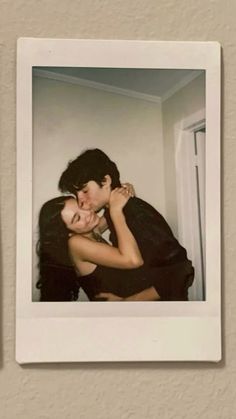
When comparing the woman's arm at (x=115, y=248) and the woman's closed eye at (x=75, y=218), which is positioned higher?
the woman's closed eye at (x=75, y=218)

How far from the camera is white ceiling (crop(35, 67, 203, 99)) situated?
0.66m

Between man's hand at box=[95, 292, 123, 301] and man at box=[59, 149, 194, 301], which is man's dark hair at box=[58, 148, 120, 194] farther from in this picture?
man's hand at box=[95, 292, 123, 301]

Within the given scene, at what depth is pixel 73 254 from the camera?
0.66 meters

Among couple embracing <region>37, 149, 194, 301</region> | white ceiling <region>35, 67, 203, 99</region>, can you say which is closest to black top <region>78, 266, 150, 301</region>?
couple embracing <region>37, 149, 194, 301</region>

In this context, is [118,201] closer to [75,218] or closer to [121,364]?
[75,218]

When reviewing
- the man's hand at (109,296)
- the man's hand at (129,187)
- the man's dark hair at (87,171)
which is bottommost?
the man's hand at (109,296)

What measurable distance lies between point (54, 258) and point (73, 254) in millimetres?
19

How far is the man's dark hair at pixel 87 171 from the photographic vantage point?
66 centimetres

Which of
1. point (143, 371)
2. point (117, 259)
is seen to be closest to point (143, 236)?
point (117, 259)

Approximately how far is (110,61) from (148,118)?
0.07 meters

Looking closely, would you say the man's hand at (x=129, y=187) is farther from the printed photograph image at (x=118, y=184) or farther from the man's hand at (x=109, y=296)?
the man's hand at (x=109, y=296)

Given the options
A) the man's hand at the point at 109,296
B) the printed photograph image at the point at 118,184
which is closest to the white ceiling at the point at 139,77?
the printed photograph image at the point at 118,184

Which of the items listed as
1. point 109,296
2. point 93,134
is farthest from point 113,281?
point 93,134

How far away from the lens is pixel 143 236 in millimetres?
665
